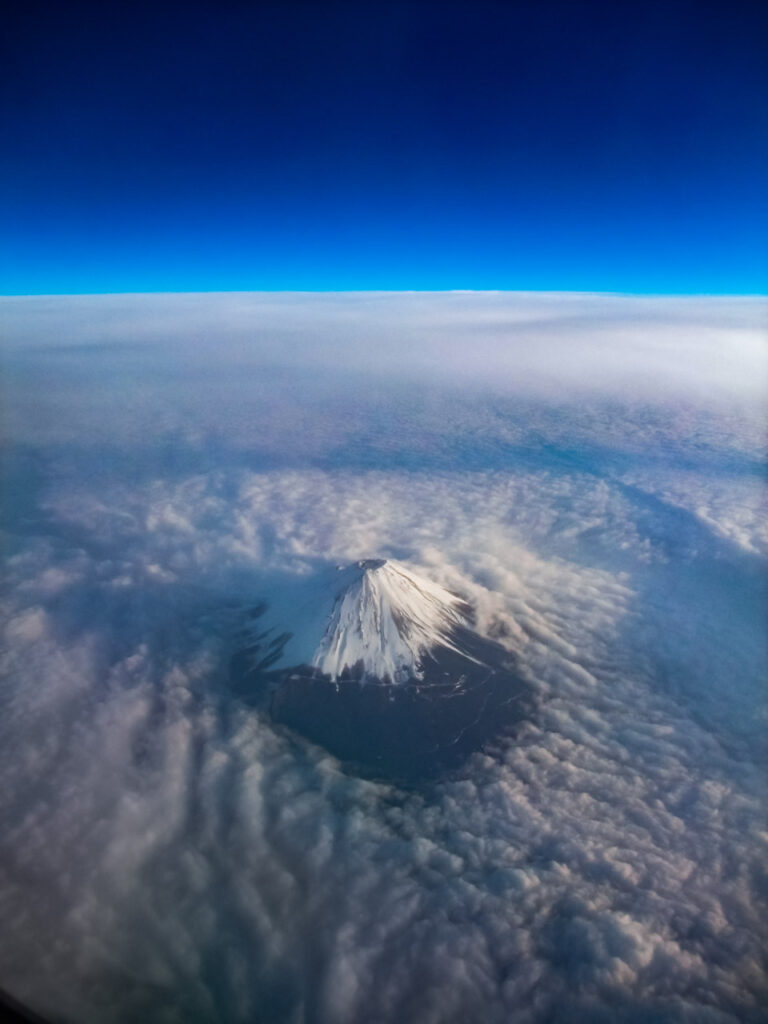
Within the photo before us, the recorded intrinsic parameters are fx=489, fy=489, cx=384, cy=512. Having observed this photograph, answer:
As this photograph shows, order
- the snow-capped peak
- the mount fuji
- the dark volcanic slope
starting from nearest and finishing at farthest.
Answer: the dark volcanic slope
the mount fuji
the snow-capped peak

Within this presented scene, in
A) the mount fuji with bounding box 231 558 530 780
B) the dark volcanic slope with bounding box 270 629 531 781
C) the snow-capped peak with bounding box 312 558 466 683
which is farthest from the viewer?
the snow-capped peak with bounding box 312 558 466 683

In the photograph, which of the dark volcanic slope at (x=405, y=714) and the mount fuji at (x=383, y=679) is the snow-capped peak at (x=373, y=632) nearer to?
the mount fuji at (x=383, y=679)

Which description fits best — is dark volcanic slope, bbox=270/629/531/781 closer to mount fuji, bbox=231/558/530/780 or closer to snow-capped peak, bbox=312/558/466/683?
mount fuji, bbox=231/558/530/780

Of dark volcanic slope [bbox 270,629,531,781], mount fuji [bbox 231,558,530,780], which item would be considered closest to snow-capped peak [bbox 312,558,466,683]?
mount fuji [bbox 231,558,530,780]

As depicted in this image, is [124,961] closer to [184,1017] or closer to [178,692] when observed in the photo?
[184,1017]

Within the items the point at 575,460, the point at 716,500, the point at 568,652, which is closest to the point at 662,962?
the point at 568,652

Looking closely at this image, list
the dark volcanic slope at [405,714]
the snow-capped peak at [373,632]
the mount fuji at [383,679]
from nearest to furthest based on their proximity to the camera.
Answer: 1. the dark volcanic slope at [405,714]
2. the mount fuji at [383,679]
3. the snow-capped peak at [373,632]

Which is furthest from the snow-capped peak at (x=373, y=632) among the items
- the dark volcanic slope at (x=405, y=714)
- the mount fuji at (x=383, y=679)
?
the dark volcanic slope at (x=405, y=714)
